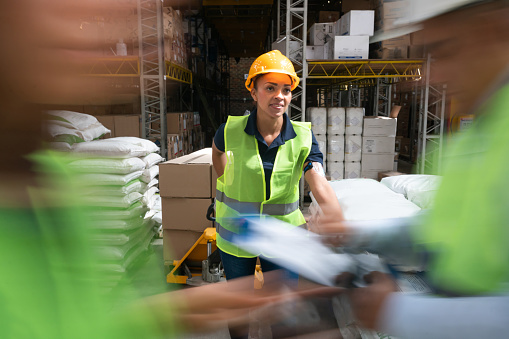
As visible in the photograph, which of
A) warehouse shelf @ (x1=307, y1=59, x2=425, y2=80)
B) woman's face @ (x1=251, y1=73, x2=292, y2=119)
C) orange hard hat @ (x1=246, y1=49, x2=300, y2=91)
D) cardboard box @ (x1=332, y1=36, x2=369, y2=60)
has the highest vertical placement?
cardboard box @ (x1=332, y1=36, x2=369, y2=60)

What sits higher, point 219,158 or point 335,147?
point 219,158

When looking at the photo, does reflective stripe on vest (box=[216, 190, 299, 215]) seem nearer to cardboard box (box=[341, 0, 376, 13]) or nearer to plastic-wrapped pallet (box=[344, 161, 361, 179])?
plastic-wrapped pallet (box=[344, 161, 361, 179])

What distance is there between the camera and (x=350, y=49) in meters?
6.94

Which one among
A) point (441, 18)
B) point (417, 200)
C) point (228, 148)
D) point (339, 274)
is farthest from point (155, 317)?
point (417, 200)

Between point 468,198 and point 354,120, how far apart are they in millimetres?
6773

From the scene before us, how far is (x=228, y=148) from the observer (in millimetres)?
2268

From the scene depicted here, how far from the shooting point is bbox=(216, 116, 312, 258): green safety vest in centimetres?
218

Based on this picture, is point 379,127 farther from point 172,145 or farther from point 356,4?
point 172,145

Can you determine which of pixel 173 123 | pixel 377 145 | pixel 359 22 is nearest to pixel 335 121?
pixel 377 145

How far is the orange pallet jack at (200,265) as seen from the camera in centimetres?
339

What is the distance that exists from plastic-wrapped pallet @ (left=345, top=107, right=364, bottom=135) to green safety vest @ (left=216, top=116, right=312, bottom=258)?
17.3 ft

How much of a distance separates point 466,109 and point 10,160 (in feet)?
3.01

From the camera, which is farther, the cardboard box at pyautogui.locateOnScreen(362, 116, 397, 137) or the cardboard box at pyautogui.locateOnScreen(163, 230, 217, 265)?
the cardboard box at pyautogui.locateOnScreen(362, 116, 397, 137)

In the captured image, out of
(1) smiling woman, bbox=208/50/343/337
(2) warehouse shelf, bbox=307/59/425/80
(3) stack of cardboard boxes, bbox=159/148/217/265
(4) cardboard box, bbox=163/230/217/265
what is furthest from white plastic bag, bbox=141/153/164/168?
(2) warehouse shelf, bbox=307/59/425/80
